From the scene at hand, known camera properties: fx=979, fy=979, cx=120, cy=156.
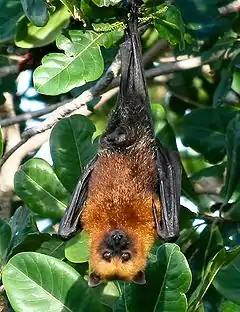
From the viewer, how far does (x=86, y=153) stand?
452 cm

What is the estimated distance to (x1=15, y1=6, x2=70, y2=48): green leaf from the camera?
498 cm

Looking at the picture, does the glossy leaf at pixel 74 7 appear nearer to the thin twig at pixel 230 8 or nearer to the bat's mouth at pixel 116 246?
the bat's mouth at pixel 116 246

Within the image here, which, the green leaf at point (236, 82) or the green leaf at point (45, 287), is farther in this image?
the green leaf at point (236, 82)

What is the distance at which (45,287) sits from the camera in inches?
150

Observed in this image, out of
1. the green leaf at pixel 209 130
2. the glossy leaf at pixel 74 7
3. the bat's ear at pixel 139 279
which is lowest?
the green leaf at pixel 209 130

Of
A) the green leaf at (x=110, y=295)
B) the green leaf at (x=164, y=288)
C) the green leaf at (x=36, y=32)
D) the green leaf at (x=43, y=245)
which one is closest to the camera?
the green leaf at (x=164, y=288)

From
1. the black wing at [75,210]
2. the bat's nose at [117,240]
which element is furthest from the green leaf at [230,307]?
the black wing at [75,210]

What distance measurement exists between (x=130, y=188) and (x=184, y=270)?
610 millimetres

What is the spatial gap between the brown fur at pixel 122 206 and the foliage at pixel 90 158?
96 millimetres

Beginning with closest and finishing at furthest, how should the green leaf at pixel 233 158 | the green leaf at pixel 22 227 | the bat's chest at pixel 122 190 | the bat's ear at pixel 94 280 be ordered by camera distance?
the bat's ear at pixel 94 280 < the bat's chest at pixel 122 190 < the green leaf at pixel 22 227 < the green leaf at pixel 233 158

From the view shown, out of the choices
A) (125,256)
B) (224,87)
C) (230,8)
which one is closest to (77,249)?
(125,256)

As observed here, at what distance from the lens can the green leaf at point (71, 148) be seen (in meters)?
4.45

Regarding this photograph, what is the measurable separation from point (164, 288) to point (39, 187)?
0.98 meters

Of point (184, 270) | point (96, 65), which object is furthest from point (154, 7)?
point (184, 270)
